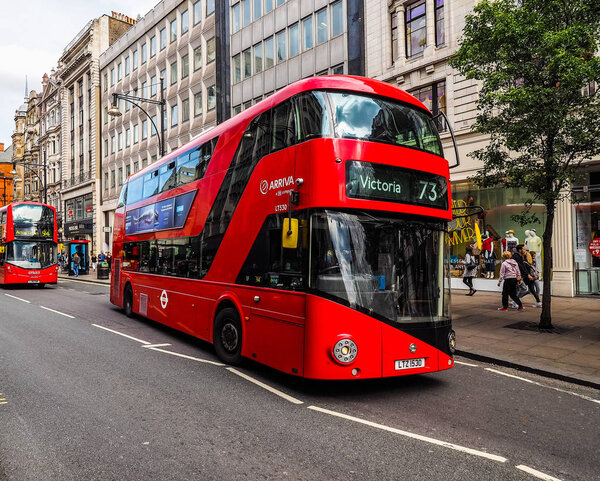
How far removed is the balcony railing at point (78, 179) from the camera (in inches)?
1896

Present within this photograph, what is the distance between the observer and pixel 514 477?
12.4 ft

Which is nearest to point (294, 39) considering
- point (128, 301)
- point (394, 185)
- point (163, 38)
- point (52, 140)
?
point (163, 38)

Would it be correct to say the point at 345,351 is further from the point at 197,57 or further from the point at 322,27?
the point at 197,57

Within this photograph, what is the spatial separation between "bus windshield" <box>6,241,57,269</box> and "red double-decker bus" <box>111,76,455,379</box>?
65.7ft

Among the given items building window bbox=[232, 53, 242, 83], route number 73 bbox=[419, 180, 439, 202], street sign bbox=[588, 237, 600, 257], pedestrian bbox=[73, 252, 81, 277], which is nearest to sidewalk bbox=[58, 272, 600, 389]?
street sign bbox=[588, 237, 600, 257]

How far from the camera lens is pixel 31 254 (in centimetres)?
2380

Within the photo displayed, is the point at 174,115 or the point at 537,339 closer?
the point at 537,339

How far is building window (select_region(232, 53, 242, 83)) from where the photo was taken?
95.0ft

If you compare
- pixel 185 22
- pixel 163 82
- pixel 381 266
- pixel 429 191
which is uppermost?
pixel 185 22

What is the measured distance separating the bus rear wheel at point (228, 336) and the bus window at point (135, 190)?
5598 millimetres

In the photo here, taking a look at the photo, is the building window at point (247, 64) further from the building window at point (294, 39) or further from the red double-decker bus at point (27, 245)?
the red double-decker bus at point (27, 245)

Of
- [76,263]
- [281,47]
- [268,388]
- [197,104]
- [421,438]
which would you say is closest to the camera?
[421,438]

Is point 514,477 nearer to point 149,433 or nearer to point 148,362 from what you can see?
point 149,433

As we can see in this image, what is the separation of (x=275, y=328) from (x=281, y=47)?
22.9 meters
